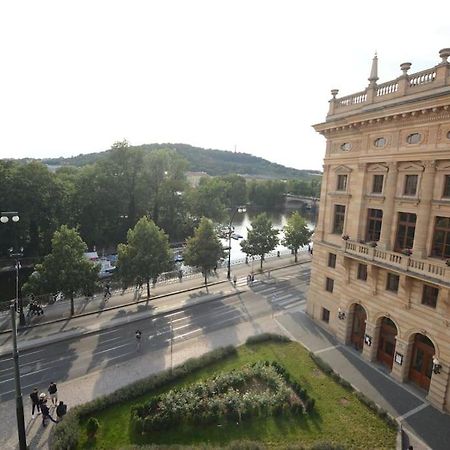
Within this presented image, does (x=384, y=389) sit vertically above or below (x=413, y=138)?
below

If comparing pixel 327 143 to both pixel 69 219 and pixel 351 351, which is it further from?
pixel 69 219

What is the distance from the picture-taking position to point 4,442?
631 inches

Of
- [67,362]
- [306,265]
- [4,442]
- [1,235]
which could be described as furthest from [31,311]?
[306,265]

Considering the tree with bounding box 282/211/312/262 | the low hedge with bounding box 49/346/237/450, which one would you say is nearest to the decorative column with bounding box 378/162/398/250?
the low hedge with bounding box 49/346/237/450

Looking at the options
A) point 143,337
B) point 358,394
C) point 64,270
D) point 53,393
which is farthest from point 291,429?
point 64,270

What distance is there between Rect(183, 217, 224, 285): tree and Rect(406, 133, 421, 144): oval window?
74.7ft

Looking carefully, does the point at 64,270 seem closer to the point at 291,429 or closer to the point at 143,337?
the point at 143,337

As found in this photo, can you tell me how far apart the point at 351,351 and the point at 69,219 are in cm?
4732

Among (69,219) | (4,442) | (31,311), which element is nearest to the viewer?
(4,442)

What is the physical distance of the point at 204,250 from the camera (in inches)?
1510

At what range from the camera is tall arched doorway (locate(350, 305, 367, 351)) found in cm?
2556

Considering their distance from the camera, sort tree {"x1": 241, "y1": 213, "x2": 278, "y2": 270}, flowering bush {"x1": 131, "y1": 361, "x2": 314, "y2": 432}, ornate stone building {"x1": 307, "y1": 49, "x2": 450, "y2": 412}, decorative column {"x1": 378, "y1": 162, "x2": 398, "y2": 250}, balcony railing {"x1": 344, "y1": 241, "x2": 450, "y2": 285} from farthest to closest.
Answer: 1. tree {"x1": 241, "y1": 213, "x2": 278, "y2": 270}
2. decorative column {"x1": 378, "y1": 162, "x2": 398, "y2": 250}
3. ornate stone building {"x1": 307, "y1": 49, "x2": 450, "y2": 412}
4. balcony railing {"x1": 344, "y1": 241, "x2": 450, "y2": 285}
5. flowering bush {"x1": 131, "y1": 361, "x2": 314, "y2": 432}

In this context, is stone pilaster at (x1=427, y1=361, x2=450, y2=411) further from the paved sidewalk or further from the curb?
the curb

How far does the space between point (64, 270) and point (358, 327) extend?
23.8 m
